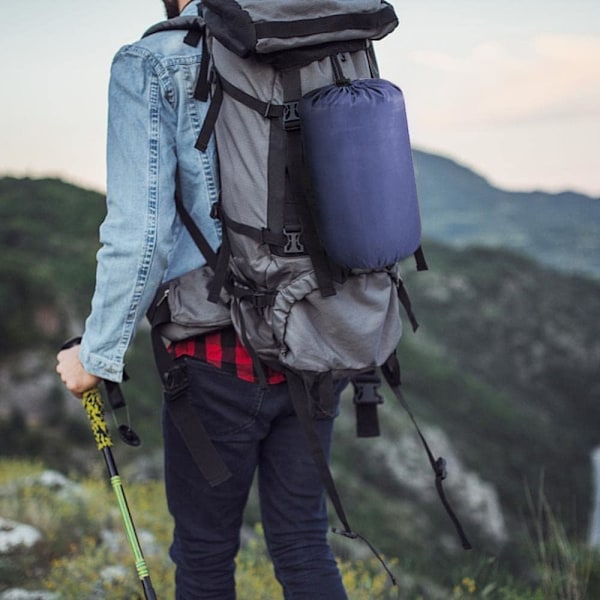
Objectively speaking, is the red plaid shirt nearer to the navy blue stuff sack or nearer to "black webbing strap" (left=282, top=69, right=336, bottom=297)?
"black webbing strap" (left=282, top=69, right=336, bottom=297)

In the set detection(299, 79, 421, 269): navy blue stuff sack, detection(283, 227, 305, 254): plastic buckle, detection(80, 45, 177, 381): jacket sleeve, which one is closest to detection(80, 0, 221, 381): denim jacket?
detection(80, 45, 177, 381): jacket sleeve

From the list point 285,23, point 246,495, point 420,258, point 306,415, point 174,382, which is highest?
point 285,23

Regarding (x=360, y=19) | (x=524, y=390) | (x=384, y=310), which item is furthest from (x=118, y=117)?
(x=524, y=390)

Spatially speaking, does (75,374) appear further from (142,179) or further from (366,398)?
(366,398)

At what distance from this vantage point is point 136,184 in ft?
8.32

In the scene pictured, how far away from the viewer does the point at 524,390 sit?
32.1 metres

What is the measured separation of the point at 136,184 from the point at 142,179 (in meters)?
0.02

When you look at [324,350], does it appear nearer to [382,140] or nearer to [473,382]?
[382,140]

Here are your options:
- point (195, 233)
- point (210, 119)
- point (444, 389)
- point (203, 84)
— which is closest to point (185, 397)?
point (195, 233)

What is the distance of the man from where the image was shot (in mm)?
2545

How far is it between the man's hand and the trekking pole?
0.07 meters

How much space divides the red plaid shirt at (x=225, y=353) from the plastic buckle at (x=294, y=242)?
328 mm

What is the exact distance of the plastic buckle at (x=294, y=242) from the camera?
2.62m

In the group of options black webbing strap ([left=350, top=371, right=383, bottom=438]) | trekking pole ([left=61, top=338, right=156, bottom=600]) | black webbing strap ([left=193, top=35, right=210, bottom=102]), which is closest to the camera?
black webbing strap ([left=193, top=35, right=210, bottom=102])
